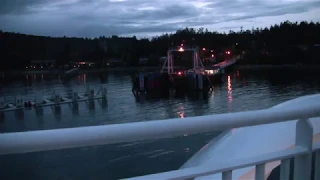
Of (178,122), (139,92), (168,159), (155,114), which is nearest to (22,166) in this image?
(168,159)

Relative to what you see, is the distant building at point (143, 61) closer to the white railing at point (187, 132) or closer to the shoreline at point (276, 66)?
the shoreline at point (276, 66)

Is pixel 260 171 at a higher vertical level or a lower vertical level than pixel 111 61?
higher

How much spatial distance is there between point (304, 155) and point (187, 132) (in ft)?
2.59

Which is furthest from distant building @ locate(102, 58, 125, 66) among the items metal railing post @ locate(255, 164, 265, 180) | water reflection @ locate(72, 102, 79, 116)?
metal railing post @ locate(255, 164, 265, 180)

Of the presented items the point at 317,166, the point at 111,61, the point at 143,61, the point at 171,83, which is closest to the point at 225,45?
the point at 143,61

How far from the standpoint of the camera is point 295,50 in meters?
73.2

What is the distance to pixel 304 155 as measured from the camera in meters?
1.88

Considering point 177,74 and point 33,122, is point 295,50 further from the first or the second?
point 33,122

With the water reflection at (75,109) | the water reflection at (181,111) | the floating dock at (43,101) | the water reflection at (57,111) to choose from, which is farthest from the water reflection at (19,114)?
the water reflection at (181,111)

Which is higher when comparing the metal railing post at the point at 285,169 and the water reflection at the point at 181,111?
the metal railing post at the point at 285,169

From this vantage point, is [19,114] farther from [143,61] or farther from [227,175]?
[143,61]

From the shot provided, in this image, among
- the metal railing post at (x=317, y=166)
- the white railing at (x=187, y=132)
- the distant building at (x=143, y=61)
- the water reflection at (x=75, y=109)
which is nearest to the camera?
the white railing at (x=187, y=132)

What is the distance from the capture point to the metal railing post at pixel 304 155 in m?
1.85

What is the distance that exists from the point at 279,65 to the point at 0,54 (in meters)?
76.1
